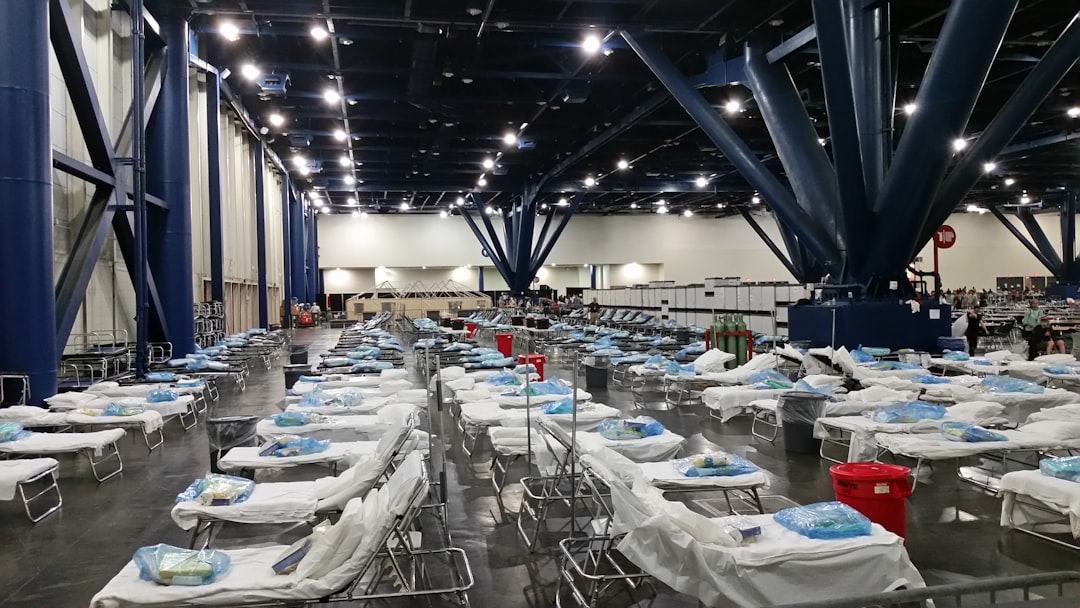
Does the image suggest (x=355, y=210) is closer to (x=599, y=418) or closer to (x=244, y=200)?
(x=244, y=200)

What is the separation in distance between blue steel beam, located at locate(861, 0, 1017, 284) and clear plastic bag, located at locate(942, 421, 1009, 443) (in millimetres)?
5818

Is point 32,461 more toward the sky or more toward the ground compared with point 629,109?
more toward the ground

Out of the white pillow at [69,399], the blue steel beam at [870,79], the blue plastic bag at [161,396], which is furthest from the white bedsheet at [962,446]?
the white pillow at [69,399]

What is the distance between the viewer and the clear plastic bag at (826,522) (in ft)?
11.7

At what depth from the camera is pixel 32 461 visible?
571 cm

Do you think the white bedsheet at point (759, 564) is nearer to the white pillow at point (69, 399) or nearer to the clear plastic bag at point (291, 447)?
the clear plastic bag at point (291, 447)

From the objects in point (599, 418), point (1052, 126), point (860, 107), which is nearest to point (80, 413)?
point (599, 418)

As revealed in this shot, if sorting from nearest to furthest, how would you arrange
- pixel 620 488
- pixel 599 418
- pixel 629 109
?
pixel 620 488 < pixel 599 418 < pixel 629 109

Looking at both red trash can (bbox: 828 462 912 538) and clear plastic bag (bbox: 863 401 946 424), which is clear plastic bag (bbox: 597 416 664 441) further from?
clear plastic bag (bbox: 863 401 946 424)

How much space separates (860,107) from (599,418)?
7.89m

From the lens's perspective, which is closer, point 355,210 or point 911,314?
point 911,314

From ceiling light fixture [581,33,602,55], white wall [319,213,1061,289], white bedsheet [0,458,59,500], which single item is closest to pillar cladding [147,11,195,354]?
ceiling light fixture [581,33,602,55]

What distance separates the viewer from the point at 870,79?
11750 mm

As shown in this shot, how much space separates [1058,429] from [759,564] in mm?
3911
